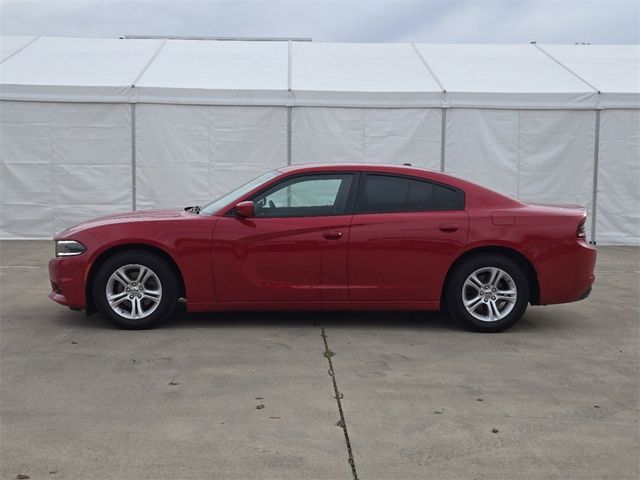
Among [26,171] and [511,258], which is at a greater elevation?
[26,171]

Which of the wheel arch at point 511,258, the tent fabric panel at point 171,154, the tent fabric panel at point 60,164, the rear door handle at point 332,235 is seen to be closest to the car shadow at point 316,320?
the wheel arch at point 511,258

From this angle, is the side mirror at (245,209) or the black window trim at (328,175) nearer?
the side mirror at (245,209)

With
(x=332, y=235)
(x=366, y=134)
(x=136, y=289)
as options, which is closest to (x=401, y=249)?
(x=332, y=235)

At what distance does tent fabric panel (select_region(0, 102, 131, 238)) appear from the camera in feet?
41.3

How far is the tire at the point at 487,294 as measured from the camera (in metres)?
6.51

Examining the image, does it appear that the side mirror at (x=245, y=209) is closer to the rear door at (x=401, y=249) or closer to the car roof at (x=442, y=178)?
the car roof at (x=442, y=178)

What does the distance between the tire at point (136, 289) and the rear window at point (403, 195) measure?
1.81 metres

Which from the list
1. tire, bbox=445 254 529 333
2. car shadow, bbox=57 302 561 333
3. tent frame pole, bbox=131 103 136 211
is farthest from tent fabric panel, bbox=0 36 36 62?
tire, bbox=445 254 529 333

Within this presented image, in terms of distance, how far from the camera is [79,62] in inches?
532

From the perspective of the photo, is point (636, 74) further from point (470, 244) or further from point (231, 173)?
point (470, 244)

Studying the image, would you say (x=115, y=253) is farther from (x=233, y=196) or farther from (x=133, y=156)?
(x=133, y=156)


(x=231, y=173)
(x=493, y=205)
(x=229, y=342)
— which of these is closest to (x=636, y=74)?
(x=231, y=173)

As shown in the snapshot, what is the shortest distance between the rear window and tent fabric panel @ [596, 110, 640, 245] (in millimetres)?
7323

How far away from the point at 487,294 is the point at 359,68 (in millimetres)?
8040
